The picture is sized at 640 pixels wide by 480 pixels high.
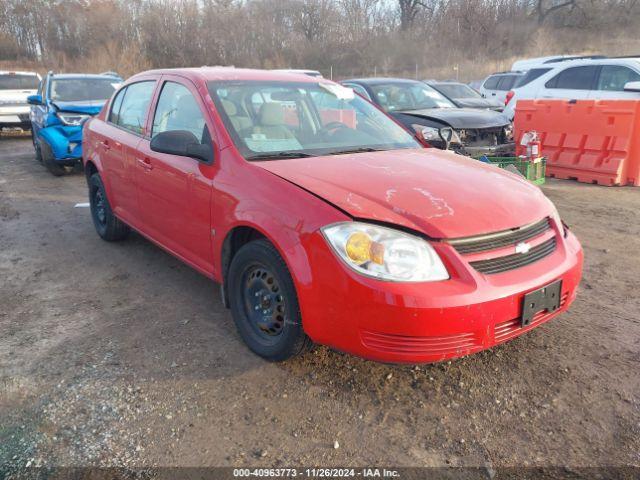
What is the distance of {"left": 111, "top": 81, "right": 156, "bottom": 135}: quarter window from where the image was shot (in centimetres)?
423

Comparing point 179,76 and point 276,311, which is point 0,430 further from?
point 179,76

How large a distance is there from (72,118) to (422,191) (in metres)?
7.57

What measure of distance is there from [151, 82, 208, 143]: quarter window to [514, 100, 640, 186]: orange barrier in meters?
5.16

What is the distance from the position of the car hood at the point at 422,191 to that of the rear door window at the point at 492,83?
45.4 feet

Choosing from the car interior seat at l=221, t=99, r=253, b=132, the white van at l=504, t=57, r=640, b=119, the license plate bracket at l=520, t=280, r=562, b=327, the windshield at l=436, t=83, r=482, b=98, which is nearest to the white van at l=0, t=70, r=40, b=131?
the windshield at l=436, t=83, r=482, b=98

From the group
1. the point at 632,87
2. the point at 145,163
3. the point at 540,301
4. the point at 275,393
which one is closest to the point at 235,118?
the point at 145,163

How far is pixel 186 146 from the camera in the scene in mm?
3232

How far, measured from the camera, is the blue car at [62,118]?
27.9 feet

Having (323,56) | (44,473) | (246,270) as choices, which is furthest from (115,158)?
(323,56)

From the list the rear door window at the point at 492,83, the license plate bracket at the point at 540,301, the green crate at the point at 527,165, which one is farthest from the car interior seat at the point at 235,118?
the rear door window at the point at 492,83

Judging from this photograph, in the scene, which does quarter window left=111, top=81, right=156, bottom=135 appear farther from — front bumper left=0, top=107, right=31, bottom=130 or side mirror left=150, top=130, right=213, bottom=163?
front bumper left=0, top=107, right=31, bottom=130

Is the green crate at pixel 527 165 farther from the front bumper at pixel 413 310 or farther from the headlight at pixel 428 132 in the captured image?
the front bumper at pixel 413 310

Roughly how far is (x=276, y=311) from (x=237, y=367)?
414 mm

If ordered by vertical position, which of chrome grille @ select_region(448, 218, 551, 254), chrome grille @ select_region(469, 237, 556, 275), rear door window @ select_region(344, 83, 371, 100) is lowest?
chrome grille @ select_region(469, 237, 556, 275)
